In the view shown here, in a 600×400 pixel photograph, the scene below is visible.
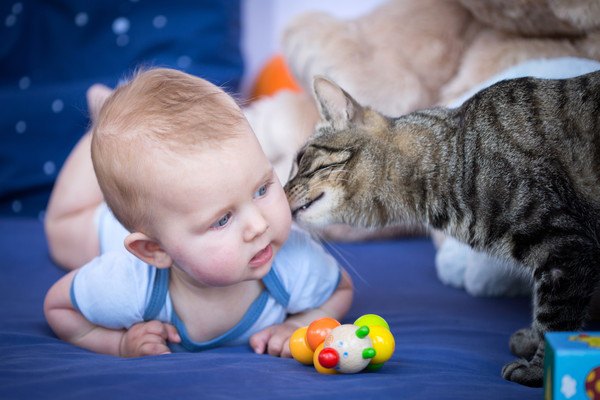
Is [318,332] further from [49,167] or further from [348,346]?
[49,167]

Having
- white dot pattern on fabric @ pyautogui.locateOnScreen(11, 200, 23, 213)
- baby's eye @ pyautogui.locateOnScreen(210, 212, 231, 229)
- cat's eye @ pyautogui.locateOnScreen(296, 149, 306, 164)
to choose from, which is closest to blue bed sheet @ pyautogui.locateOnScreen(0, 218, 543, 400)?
baby's eye @ pyautogui.locateOnScreen(210, 212, 231, 229)

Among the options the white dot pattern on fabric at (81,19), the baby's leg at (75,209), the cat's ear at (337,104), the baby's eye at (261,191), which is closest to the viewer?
the baby's eye at (261,191)

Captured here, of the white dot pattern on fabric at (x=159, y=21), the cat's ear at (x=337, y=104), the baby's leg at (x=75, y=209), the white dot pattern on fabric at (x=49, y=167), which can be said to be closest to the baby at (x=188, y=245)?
the cat's ear at (x=337, y=104)

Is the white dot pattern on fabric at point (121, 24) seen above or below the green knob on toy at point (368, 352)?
above

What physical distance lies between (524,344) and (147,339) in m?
0.70

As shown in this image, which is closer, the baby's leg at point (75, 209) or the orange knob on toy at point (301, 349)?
the orange knob on toy at point (301, 349)

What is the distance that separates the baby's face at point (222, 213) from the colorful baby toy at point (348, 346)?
0.57 ft

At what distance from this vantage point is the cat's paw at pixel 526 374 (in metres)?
1.14

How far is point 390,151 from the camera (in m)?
1.44

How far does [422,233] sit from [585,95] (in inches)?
41.2

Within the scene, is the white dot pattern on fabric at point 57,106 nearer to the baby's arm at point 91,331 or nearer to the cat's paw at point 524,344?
the baby's arm at point 91,331

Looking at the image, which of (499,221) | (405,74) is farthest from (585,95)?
(405,74)

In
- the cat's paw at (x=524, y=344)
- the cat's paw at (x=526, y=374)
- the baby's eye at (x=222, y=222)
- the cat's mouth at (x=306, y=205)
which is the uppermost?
the baby's eye at (x=222, y=222)

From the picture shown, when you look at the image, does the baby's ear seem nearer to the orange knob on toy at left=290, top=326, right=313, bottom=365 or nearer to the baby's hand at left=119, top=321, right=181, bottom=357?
the baby's hand at left=119, top=321, right=181, bottom=357
